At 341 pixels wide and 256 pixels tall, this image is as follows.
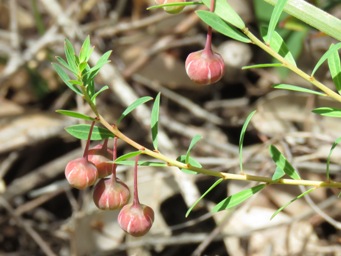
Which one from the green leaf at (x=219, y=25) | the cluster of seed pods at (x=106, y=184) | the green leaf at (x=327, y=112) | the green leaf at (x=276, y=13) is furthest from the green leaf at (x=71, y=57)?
the green leaf at (x=327, y=112)

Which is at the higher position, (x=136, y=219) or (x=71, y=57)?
(x=71, y=57)

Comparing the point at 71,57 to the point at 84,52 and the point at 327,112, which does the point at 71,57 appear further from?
the point at 327,112

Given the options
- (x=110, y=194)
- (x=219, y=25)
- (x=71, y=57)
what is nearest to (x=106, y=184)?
(x=110, y=194)

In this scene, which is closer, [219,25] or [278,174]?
[219,25]

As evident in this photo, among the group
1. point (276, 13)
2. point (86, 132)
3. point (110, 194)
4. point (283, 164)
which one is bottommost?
point (283, 164)

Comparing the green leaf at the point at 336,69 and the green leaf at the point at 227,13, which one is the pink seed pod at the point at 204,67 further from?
the green leaf at the point at 336,69

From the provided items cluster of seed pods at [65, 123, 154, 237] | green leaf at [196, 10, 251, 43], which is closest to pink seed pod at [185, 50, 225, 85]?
green leaf at [196, 10, 251, 43]
